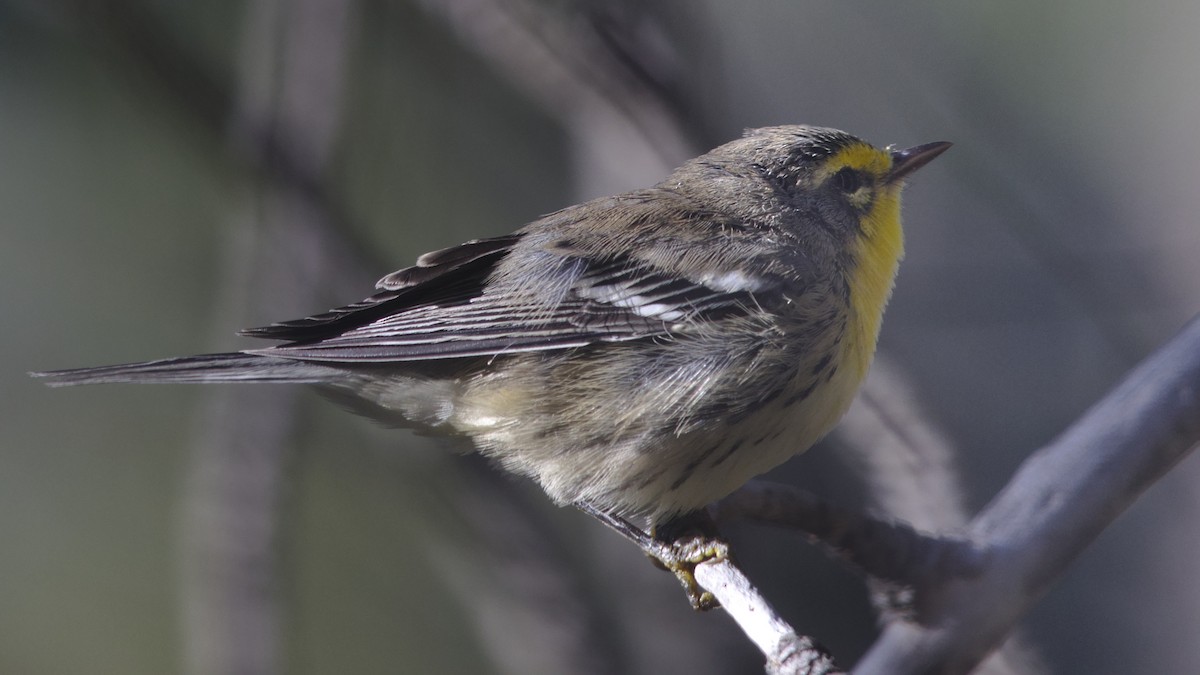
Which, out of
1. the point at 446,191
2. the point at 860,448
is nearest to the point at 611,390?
the point at 860,448

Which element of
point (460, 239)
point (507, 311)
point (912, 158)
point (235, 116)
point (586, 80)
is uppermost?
point (235, 116)

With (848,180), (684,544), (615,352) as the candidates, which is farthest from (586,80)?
(684,544)

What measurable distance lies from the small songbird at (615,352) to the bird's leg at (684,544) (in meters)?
0.10

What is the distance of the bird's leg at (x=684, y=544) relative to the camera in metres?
2.44

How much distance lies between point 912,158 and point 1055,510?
1.05m

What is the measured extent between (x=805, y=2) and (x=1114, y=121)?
45.1 inches

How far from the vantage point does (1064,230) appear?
2.93m

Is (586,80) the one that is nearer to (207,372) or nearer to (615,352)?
(615,352)

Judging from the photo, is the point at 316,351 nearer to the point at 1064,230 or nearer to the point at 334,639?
the point at 1064,230

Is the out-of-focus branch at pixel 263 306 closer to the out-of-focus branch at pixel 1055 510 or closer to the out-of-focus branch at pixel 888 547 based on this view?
the out-of-focus branch at pixel 888 547

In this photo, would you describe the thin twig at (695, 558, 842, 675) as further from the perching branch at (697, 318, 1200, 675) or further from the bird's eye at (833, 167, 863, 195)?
the bird's eye at (833, 167, 863, 195)

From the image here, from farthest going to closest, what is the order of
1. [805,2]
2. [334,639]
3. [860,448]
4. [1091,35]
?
[334,639] < [805,2] < [1091,35] < [860,448]

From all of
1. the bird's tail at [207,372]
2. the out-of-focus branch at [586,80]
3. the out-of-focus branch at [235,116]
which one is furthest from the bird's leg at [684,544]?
the out-of-focus branch at [235,116]

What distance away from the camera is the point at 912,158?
2684mm
